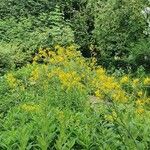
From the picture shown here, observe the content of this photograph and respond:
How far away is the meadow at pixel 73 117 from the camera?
5.76 metres

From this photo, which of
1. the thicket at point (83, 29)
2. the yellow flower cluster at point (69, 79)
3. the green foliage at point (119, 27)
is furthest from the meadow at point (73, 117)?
the green foliage at point (119, 27)

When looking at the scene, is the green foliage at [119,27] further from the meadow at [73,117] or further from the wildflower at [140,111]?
the wildflower at [140,111]

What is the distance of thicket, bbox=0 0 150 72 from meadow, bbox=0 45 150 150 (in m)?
4.52

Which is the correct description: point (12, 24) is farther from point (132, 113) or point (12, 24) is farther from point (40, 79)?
point (132, 113)

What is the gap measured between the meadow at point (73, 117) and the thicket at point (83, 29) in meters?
4.52

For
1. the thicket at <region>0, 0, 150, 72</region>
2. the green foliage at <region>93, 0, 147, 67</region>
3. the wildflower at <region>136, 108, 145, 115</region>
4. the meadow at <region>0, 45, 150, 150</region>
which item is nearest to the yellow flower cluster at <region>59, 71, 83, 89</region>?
the meadow at <region>0, 45, 150, 150</region>

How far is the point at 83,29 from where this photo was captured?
641 inches

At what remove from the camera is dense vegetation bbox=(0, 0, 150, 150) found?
20.0ft

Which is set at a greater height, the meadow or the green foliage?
the meadow

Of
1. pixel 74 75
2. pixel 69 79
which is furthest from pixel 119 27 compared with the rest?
pixel 69 79

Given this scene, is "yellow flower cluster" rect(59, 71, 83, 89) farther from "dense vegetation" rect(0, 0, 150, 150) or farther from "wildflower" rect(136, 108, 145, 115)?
"wildflower" rect(136, 108, 145, 115)

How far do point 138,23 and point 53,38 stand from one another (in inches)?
98.3

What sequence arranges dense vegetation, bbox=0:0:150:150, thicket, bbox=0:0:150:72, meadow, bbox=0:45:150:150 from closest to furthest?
meadow, bbox=0:45:150:150
dense vegetation, bbox=0:0:150:150
thicket, bbox=0:0:150:72

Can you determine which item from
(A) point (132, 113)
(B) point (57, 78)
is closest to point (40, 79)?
(B) point (57, 78)
